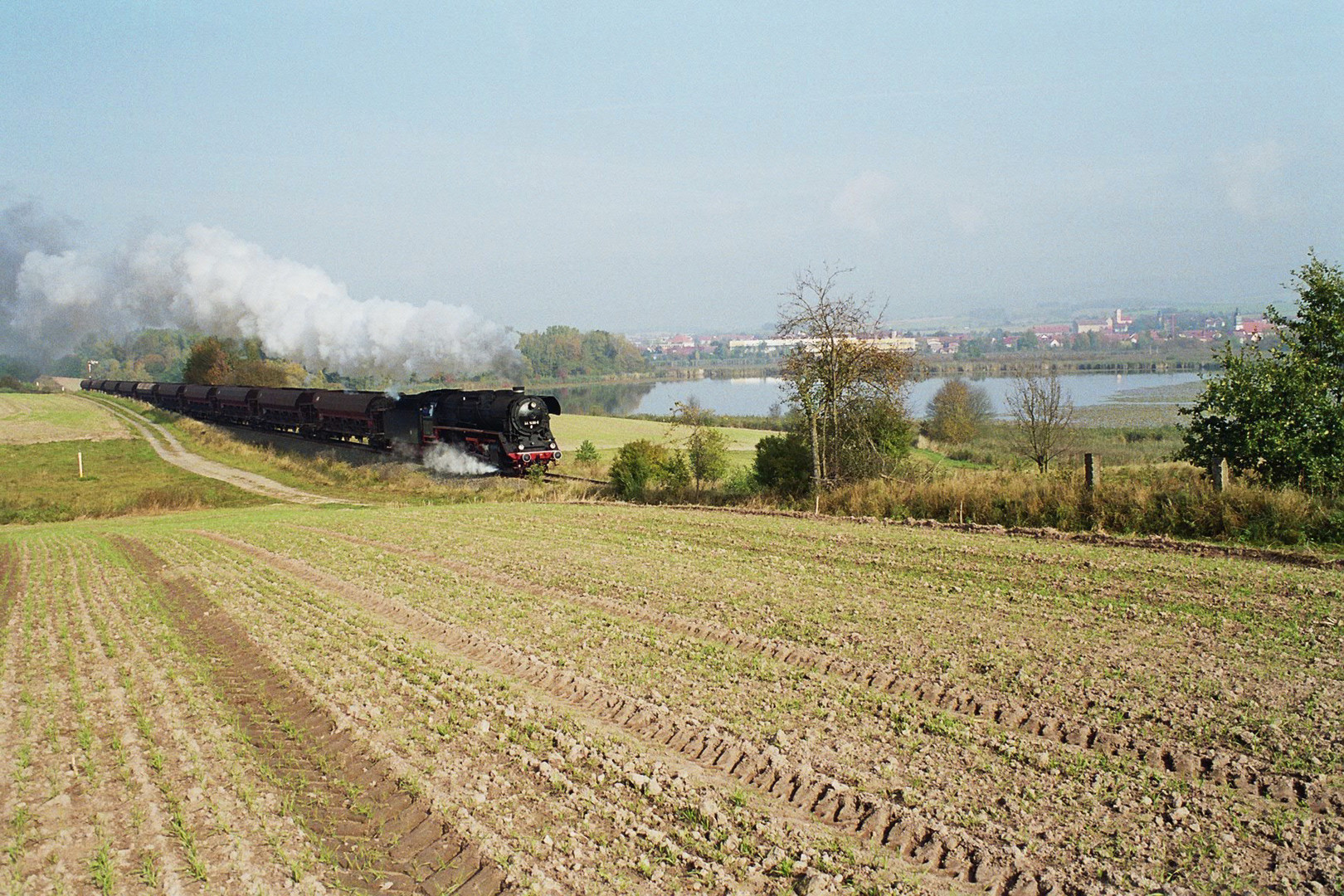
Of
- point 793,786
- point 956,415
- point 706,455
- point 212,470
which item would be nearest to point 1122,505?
point 793,786

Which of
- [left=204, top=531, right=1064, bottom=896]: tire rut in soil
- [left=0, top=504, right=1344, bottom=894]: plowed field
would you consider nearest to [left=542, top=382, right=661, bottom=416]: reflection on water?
[left=0, top=504, right=1344, bottom=894]: plowed field

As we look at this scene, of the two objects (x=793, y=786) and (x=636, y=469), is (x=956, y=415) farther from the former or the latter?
(x=793, y=786)

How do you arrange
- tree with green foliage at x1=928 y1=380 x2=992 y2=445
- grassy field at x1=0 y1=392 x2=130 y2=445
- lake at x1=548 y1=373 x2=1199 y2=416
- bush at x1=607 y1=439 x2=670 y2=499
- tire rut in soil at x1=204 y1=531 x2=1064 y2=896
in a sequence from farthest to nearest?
1. lake at x1=548 y1=373 x2=1199 y2=416
2. grassy field at x1=0 y1=392 x2=130 y2=445
3. tree with green foliage at x1=928 y1=380 x2=992 y2=445
4. bush at x1=607 y1=439 x2=670 y2=499
5. tire rut in soil at x1=204 y1=531 x2=1064 y2=896

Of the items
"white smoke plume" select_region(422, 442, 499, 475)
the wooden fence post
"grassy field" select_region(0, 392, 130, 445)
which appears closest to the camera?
the wooden fence post

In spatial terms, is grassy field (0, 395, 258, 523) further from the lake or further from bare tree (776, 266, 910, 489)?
the lake

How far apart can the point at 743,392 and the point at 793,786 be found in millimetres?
106451

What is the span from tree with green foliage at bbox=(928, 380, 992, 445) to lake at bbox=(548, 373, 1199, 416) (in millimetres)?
10257

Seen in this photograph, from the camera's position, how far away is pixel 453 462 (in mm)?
35531

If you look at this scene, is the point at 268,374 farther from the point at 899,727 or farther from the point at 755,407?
the point at 899,727

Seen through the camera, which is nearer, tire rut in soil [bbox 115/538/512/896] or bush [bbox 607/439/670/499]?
tire rut in soil [bbox 115/538/512/896]

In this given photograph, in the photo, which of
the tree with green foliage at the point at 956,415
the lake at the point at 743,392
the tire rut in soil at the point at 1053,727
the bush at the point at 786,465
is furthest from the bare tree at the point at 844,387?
the lake at the point at 743,392

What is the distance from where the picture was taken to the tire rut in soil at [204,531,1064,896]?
5.25 m

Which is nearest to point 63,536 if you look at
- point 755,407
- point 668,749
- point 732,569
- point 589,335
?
point 732,569

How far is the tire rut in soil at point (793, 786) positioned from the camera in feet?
17.2
